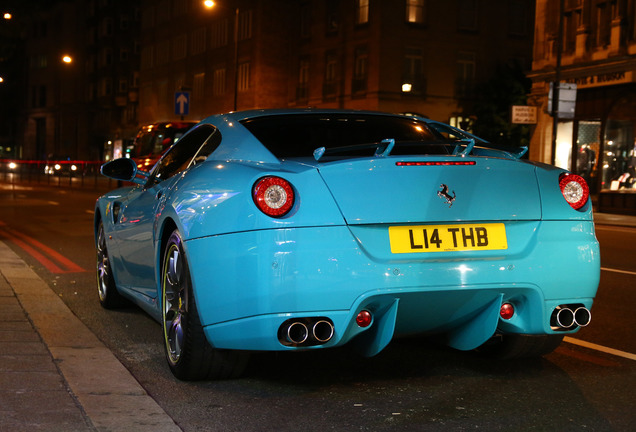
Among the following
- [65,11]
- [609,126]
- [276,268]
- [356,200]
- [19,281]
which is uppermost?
[65,11]

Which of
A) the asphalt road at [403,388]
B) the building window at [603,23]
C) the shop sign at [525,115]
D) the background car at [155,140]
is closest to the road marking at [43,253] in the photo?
the asphalt road at [403,388]

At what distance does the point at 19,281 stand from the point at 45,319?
2073 millimetres

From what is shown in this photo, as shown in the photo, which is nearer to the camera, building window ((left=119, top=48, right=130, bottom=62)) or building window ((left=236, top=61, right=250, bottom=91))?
building window ((left=236, top=61, right=250, bottom=91))

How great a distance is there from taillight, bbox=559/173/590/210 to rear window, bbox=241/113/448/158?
69 centimetres

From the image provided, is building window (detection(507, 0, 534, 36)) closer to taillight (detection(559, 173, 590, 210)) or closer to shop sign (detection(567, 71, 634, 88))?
shop sign (detection(567, 71, 634, 88))

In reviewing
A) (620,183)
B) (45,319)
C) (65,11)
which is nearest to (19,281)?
(45,319)

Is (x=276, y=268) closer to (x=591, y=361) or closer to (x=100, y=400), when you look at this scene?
(x=100, y=400)

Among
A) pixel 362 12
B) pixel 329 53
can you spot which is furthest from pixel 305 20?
pixel 362 12

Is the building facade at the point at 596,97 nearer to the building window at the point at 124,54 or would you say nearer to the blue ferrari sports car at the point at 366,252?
the blue ferrari sports car at the point at 366,252

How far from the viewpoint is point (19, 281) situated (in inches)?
323

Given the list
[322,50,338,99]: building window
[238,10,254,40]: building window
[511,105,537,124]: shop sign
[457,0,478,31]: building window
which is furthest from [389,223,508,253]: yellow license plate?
[238,10,254,40]: building window

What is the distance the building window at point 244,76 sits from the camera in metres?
50.8

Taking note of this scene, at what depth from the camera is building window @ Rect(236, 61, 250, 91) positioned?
50.8m

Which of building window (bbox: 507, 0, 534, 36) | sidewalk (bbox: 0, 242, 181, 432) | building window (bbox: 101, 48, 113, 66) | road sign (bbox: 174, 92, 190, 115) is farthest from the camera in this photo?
building window (bbox: 101, 48, 113, 66)
